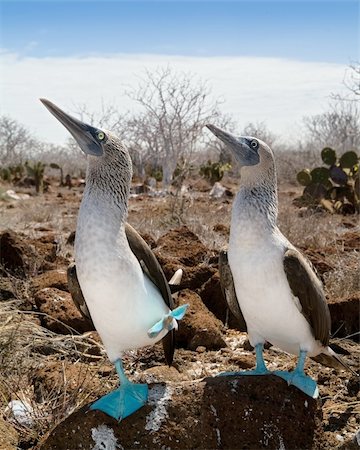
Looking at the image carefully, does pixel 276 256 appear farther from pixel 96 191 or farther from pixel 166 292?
pixel 96 191

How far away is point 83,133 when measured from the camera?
8.31 feet

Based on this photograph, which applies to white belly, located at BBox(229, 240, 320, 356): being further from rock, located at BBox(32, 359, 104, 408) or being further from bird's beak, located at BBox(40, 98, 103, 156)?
rock, located at BBox(32, 359, 104, 408)

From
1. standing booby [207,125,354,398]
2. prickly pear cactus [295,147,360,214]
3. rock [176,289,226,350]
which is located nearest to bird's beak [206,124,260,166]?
standing booby [207,125,354,398]

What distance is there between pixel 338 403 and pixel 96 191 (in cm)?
169

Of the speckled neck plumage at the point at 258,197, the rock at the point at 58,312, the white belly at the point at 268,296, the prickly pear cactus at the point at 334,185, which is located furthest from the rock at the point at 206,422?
the prickly pear cactus at the point at 334,185

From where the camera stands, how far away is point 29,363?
3.74 m

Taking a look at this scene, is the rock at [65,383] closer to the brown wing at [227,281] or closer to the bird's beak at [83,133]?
the brown wing at [227,281]

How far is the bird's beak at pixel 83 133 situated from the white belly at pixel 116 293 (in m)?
0.34

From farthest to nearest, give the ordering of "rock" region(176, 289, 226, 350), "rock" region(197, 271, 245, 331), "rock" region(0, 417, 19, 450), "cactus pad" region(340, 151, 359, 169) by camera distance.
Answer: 1. "cactus pad" region(340, 151, 359, 169)
2. "rock" region(197, 271, 245, 331)
3. "rock" region(176, 289, 226, 350)
4. "rock" region(0, 417, 19, 450)

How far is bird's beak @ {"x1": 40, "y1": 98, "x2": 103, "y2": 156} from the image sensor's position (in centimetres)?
253

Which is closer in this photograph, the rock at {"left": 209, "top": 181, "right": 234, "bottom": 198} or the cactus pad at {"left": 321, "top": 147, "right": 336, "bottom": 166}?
the cactus pad at {"left": 321, "top": 147, "right": 336, "bottom": 166}

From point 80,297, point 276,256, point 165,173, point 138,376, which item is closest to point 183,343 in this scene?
point 138,376

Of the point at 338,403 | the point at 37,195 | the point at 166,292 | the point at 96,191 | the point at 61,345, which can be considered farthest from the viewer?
the point at 37,195

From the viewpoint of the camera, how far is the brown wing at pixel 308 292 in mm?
2592
